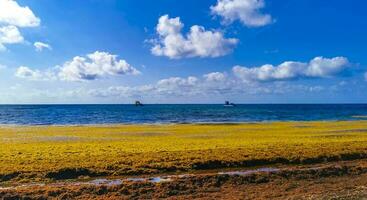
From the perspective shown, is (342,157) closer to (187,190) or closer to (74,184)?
(187,190)

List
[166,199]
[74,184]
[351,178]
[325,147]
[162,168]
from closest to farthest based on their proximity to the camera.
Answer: [166,199], [74,184], [351,178], [162,168], [325,147]

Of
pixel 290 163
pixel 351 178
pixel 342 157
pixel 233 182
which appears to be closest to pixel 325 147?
pixel 342 157

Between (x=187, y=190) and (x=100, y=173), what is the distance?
5.91 m

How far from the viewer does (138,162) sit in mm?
24094

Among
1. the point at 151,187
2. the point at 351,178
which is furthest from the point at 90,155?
the point at 351,178

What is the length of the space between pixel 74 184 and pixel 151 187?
3.88 meters

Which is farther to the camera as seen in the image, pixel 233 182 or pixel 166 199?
pixel 233 182

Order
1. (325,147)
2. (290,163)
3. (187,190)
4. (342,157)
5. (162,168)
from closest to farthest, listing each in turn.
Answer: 1. (187,190)
2. (162,168)
3. (290,163)
4. (342,157)
5. (325,147)

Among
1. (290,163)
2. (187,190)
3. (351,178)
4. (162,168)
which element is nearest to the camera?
(187,190)

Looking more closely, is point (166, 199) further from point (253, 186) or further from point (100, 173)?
point (100, 173)

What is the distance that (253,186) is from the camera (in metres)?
19.0

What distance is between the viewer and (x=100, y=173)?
21.7 m

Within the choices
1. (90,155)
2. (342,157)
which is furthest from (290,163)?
(90,155)

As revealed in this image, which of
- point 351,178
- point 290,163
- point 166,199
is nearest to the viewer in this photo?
point 166,199
